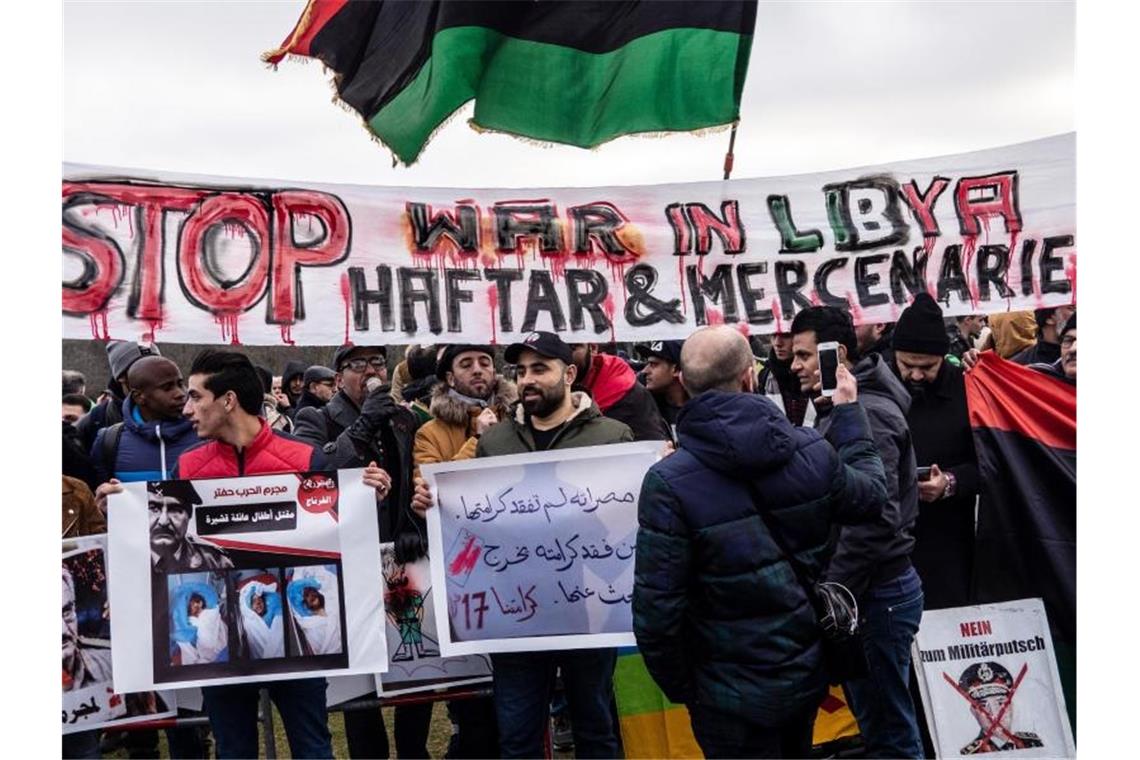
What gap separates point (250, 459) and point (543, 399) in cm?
121

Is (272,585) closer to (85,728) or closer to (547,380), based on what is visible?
(85,728)

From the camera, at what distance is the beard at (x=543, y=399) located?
17.6ft

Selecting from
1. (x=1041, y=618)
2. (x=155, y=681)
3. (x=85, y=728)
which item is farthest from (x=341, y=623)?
(x=1041, y=618)

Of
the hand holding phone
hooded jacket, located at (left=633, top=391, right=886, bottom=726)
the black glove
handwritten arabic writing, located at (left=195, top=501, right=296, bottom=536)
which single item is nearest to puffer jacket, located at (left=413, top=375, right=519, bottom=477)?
the black glove

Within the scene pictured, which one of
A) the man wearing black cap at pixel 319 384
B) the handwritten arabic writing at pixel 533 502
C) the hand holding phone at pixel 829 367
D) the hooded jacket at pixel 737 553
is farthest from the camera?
the man wearing black cap at pixel 319 384

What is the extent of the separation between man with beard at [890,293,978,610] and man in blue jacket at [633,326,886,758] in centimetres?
192

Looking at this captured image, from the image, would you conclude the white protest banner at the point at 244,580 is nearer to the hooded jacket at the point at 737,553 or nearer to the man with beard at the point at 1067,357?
the hooded jacket at the point at 737,553

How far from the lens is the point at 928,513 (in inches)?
238

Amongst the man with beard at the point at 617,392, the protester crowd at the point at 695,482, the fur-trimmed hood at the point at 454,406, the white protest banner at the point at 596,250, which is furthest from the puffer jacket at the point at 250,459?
the man with beard at the point at 617,392

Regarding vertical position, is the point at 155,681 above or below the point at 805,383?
below

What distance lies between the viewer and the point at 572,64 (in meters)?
6.34

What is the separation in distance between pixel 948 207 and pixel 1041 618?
1.94m

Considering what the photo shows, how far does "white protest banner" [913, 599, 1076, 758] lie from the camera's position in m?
5.93

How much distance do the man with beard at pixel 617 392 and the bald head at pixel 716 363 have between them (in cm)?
193
